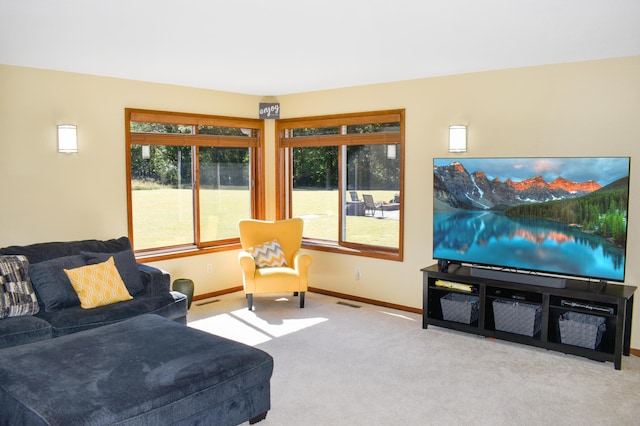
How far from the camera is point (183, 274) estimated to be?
616cm

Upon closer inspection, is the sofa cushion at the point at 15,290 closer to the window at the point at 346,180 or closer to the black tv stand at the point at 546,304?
the window at the point at 346,180

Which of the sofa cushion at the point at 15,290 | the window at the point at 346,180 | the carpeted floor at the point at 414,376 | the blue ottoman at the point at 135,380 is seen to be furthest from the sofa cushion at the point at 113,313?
the window at the point at 346,180

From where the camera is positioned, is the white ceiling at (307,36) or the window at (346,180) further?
the window at (346,180)

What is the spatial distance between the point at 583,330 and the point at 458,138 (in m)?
2.05

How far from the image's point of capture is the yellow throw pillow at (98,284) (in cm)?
436

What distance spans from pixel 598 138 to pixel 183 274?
14.4ft

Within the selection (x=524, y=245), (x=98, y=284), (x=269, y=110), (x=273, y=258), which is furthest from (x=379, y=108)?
(x=98, y=284)

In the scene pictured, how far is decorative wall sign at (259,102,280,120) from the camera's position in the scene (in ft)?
22.3

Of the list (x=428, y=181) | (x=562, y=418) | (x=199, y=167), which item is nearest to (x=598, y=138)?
(x=428, y=181)

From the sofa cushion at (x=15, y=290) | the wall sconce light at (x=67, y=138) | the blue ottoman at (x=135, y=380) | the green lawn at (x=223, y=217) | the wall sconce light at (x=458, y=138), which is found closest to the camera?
the blue ottoman at (x=135, y=380)

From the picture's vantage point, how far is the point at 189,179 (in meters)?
6.34

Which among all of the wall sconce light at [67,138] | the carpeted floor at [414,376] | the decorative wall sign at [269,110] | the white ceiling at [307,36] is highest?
the white ceiling at [307,36]

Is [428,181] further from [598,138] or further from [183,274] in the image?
[183,274]

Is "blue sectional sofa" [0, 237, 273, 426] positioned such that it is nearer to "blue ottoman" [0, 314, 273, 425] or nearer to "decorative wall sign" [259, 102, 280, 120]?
"blue ottoman" [0, 314, 273, 425]
